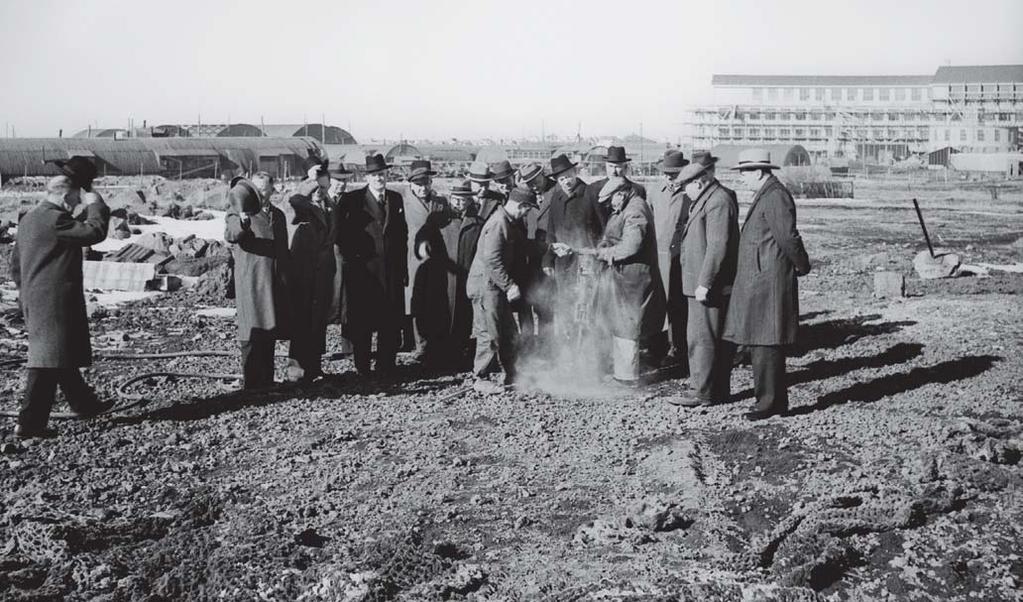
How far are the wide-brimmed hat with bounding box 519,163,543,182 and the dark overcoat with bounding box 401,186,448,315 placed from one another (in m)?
0.93

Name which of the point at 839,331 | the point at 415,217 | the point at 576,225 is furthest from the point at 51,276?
the point at 839,331

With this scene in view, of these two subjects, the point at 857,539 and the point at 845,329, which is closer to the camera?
the point at 857,539

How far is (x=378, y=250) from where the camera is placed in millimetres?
9062

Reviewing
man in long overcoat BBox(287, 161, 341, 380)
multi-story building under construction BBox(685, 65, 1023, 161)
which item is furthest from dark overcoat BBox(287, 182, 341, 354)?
multi-story building under construction BBox(685, 65, 1023, 161)

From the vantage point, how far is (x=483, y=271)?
26.5 feet

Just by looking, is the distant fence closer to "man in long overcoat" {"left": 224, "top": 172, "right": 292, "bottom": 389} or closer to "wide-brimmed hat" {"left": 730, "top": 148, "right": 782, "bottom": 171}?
"wide-brimmed hat" {"left": 730, "top": 148, "right": 782, "bottom": 171}

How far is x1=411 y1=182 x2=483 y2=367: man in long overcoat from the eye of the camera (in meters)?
9.27

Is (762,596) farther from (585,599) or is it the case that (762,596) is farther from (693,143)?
(693,143)

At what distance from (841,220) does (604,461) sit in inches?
1069

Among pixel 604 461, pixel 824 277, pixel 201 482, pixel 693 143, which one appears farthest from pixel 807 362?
pixel 693 143

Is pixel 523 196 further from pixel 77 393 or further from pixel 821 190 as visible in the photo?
pixel 821 190

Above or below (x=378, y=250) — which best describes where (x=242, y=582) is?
below

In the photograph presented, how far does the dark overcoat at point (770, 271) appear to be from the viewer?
6.83m

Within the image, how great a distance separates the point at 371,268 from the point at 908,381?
488cm
